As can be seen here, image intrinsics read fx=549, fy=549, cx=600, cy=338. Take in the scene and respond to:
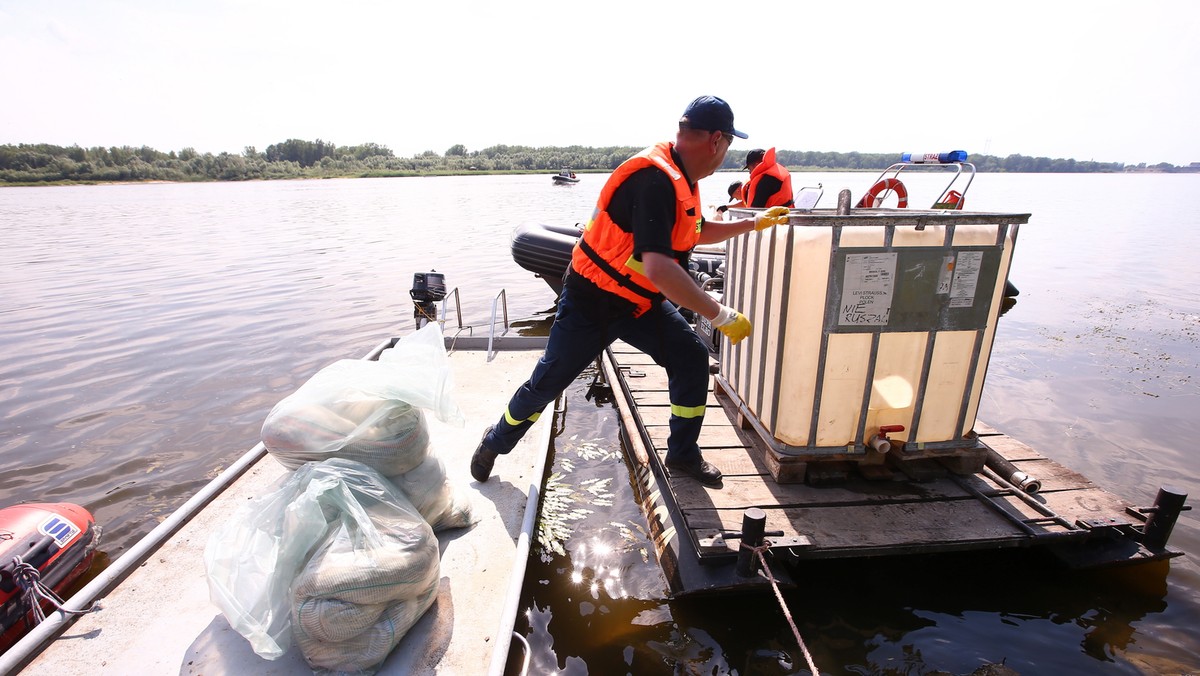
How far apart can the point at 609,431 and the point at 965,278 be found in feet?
9.76

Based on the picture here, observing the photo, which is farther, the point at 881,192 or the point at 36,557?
the point at 881,192

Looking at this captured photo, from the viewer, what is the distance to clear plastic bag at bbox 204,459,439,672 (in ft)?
6.06

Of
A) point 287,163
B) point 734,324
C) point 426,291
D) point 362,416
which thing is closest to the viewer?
point 362,416

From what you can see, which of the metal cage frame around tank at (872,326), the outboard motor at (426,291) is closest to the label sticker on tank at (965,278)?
the metal cage frame around tank at (872,326)

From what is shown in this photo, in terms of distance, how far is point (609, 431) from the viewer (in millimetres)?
4809

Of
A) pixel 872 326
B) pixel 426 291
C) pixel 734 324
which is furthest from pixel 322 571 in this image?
pixel 426 291

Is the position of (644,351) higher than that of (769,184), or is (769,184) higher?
(769,184)

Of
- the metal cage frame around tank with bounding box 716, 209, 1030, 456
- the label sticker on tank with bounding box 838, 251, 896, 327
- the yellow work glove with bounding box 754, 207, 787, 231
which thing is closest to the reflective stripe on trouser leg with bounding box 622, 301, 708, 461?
the metal cage frame around tank with bounding box 716, 209, 1030, 456

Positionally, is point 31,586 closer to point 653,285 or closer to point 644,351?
point 644,351

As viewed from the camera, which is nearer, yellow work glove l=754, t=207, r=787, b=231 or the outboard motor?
yellow work glove l=754, t=207, r=787, b=231

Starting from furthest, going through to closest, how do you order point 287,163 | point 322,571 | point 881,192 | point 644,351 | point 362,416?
point 287,163 → point 881,192 → point 644,351 → point 362,416 → point 322,571

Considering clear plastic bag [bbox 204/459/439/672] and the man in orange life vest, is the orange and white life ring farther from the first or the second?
clear plastic bag [bbox 204/459/439/672]

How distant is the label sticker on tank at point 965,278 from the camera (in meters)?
2.55

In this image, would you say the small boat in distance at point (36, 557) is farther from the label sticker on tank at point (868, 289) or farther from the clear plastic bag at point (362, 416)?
the label sticker on tank at point (868, 289)
